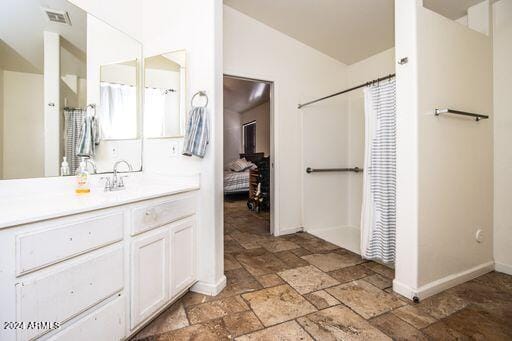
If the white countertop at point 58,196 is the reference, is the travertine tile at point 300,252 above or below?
below

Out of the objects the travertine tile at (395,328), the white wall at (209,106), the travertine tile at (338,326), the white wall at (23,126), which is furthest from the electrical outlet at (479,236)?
the white wall at (23,126)

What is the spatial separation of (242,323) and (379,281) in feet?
4.29

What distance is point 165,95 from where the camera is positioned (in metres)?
2.14

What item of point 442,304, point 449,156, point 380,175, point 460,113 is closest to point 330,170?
point 380,175

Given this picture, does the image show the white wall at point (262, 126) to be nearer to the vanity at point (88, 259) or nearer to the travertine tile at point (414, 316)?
the vanity at point (88, 259)

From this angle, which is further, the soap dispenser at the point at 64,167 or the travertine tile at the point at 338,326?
the soap dispenser at the point at 64,167

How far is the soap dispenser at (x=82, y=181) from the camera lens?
160 centimetres

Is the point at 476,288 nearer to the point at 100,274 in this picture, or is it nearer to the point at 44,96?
the point at 100,274

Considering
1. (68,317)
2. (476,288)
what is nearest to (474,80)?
(476,288)

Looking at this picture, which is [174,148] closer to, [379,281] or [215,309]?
[215,309]

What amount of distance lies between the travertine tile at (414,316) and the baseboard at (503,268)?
1.32m

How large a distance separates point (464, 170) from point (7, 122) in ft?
11.0

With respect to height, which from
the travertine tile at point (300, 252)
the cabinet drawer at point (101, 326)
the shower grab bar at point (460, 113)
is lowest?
the travertine tile at point (300, 252)

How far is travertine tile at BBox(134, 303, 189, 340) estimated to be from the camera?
4.82ft
